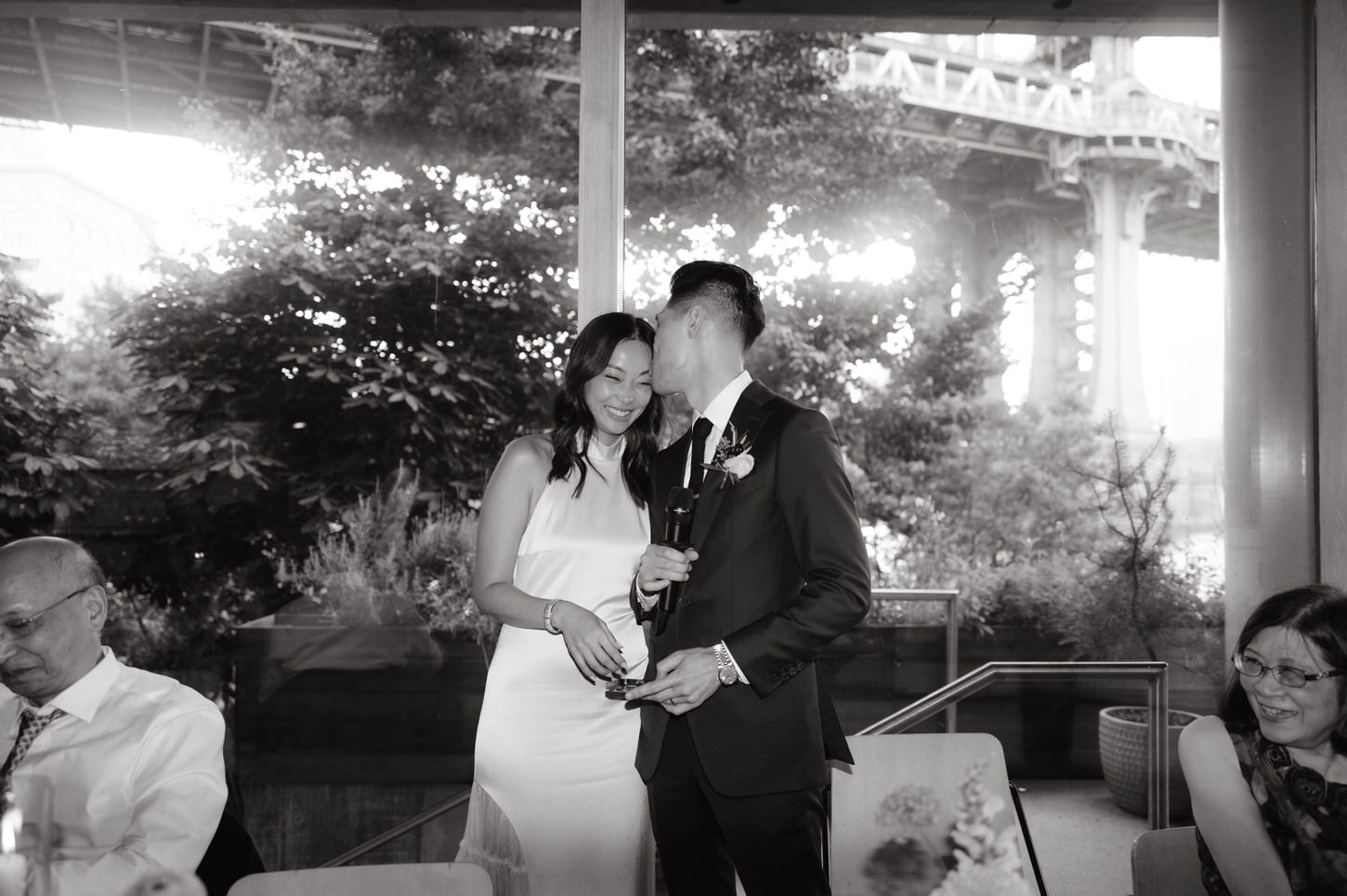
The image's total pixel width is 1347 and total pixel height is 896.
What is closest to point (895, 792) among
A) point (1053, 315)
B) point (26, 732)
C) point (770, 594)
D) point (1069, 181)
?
point (770, 594)

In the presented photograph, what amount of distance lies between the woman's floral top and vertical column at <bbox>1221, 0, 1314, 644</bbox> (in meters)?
1.80

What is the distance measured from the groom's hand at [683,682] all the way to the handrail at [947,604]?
205cm

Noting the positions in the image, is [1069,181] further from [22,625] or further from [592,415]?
[22,625]

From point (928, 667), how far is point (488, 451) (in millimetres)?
1753

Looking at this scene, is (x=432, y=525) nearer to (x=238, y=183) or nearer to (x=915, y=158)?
(x=238, y=183)

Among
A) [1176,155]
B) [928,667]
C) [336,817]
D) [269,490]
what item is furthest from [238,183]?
[1176,155]

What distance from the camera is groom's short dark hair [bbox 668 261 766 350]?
1919 mm

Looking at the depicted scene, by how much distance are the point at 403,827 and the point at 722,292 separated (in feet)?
7.77

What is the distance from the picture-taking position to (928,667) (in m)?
3.70

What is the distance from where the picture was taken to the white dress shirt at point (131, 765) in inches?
61.6

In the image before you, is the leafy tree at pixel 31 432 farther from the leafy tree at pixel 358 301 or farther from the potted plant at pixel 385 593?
the potted plant at pixel 385 593

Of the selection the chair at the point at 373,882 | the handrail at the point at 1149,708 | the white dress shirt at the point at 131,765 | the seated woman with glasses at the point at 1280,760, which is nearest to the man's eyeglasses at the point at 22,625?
A: the white dress shirt at the point at 131,765

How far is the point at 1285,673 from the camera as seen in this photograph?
1.79m

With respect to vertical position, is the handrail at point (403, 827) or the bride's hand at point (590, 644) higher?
the bride's hand at point (590, 644)
